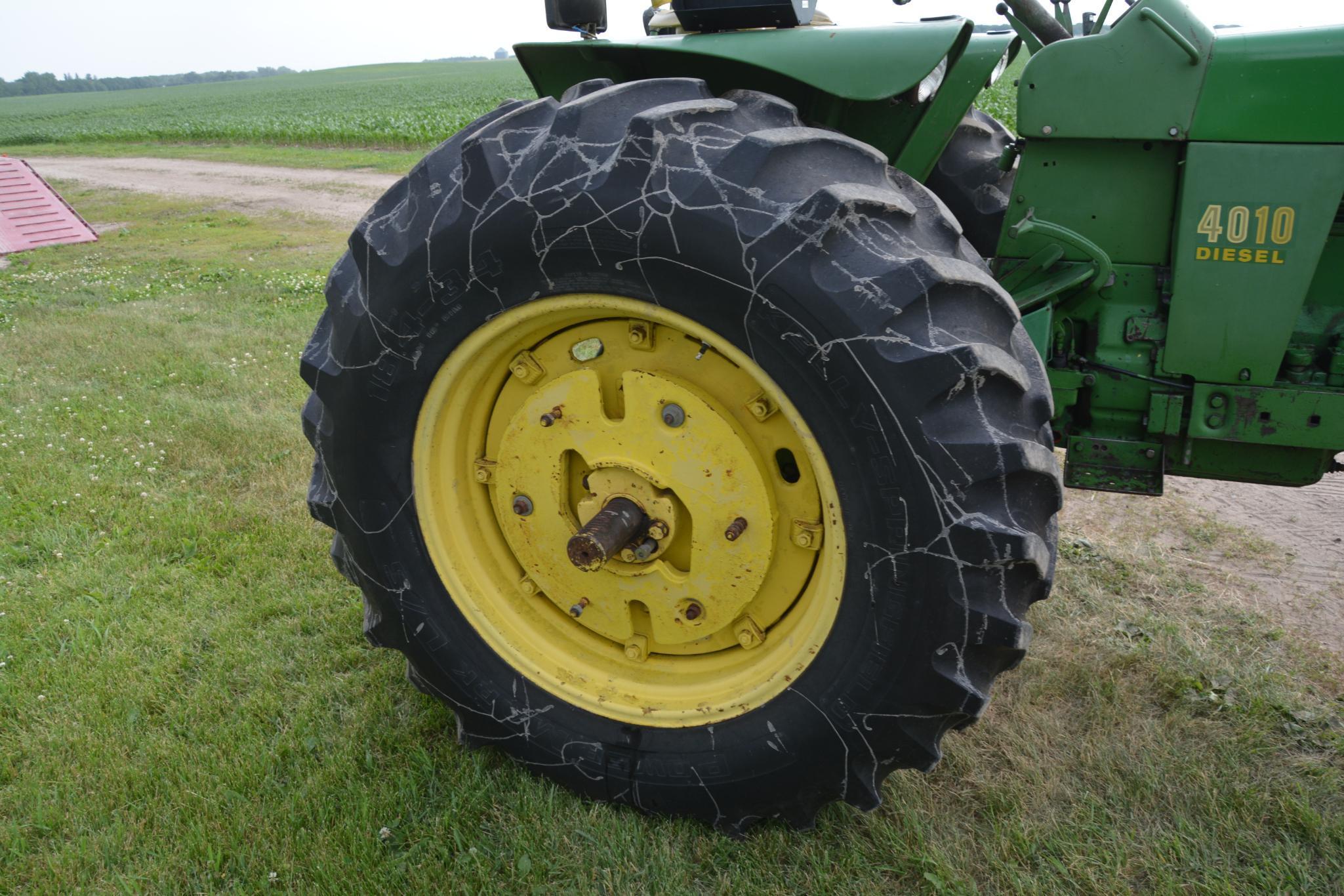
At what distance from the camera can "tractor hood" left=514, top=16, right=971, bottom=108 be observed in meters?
1.92

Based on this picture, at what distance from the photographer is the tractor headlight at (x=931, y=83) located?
2113 millimetres

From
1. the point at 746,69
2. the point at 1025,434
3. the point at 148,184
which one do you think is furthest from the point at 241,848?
the point at 148,184

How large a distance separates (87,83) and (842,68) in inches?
5148

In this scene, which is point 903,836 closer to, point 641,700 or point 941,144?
point 641,700

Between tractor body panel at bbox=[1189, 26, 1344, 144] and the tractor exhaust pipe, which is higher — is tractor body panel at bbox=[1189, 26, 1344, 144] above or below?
below

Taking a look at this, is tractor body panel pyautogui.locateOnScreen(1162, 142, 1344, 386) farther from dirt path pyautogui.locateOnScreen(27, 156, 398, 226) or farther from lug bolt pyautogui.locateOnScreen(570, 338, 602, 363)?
dirt path pyautogui.locateOnScreen(27, 156, 398, 226)

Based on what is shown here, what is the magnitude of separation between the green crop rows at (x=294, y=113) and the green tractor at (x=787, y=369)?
17.0 meters

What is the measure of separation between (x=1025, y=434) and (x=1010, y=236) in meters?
0.86

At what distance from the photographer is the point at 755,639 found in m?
2.03

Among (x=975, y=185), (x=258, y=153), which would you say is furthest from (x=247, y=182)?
(x=975, y=185)

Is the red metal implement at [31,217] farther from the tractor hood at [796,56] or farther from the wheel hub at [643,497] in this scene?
the wheel hub at [643,497]

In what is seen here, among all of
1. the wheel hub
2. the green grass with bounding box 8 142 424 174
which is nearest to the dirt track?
the wheel hub

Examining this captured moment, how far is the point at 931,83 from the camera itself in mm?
2174

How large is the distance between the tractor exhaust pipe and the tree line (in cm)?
11749
